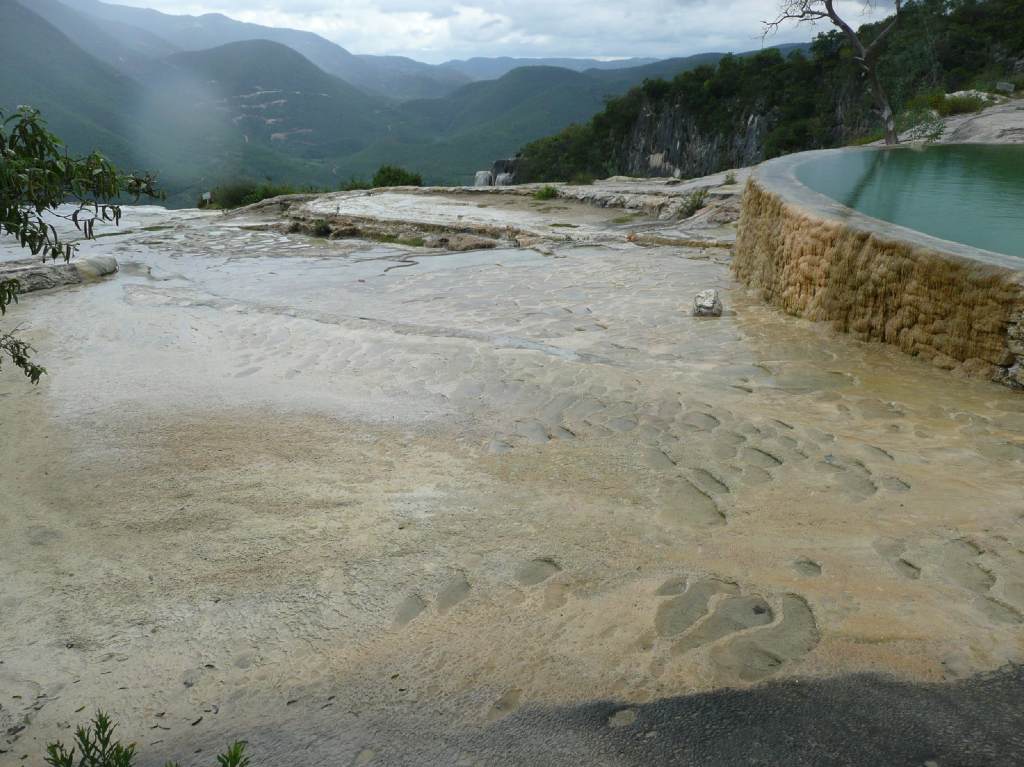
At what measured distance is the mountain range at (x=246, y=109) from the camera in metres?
71.9

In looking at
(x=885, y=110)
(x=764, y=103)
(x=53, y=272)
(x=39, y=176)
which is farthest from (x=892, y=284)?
(x=764, y=103)

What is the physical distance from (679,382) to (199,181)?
56446 millimetres

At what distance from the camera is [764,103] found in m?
42.5

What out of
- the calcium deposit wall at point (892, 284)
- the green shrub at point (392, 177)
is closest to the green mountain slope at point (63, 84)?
the green shrub at point (392, 177)

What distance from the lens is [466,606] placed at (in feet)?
7.86

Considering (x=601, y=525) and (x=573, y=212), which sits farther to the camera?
(x=573, y=212)

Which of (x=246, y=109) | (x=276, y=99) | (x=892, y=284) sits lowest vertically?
(x=892, y=284)

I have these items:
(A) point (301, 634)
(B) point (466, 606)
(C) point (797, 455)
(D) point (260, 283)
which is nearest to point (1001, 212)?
(C) point (797, 455)

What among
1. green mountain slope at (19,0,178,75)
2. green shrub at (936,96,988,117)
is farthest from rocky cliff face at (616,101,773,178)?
green mountain slope at (19,0,178,75)

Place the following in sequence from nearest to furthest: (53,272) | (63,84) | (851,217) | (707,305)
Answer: (851,217) < (707,305) < (53,272) < (63,84)

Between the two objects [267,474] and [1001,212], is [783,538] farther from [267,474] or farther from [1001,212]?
[1001,212]

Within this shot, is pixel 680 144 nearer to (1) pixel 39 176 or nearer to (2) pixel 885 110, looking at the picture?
(2) pixel 885 110

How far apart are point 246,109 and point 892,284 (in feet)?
429

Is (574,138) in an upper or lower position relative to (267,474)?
upper
